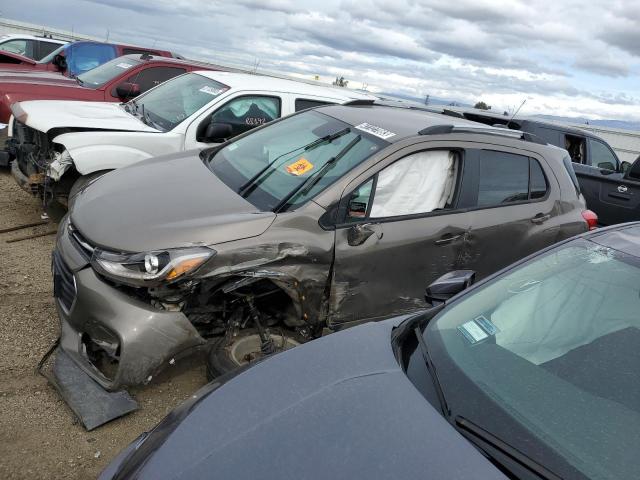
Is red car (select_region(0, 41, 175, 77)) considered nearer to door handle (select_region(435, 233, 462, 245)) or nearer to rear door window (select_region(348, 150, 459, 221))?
rear door window (select_region(348, 150, 459, 221))

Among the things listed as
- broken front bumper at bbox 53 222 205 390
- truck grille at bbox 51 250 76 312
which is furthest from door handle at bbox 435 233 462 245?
truck grille at bbox 51 250 76 312

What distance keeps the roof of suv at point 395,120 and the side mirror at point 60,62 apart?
830 centimetres

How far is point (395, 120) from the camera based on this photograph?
4105mm

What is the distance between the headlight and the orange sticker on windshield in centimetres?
97

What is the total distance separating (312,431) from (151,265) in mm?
1540

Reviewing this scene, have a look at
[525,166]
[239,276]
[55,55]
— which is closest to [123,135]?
[239,276]

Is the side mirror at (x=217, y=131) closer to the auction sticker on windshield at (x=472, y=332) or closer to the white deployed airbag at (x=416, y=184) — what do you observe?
the white deployed airbag at (x=416, y=184)

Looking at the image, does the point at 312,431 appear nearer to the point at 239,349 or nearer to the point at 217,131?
the point at 239,349

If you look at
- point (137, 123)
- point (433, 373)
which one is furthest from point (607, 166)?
point (433, 373)

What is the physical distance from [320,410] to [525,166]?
10.3 feet

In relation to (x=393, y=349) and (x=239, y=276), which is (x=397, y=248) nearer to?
(x=239, y=276)

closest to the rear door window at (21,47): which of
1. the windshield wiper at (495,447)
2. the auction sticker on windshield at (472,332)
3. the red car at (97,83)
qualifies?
the red car at (97,83)

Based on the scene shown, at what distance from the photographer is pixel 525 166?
4277mm

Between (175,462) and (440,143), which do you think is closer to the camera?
(175,462)
